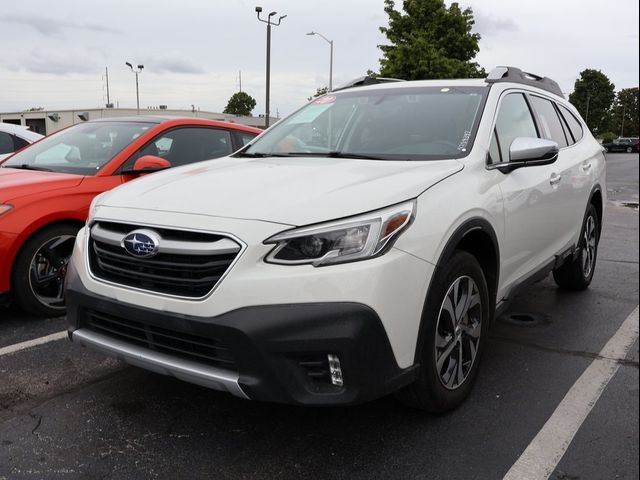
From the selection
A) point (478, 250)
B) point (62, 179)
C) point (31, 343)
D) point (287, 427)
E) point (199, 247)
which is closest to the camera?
point (199, 247)

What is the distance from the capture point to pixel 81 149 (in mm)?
5188

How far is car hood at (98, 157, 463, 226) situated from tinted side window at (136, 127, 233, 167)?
1.99m

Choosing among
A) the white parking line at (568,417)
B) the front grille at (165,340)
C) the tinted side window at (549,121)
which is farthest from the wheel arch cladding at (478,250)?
the tinted side window at (549,121)

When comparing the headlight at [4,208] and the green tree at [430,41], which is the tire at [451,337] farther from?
the green tree at [430,41]

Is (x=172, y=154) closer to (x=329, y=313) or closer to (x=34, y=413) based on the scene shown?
(x=34, y=413)

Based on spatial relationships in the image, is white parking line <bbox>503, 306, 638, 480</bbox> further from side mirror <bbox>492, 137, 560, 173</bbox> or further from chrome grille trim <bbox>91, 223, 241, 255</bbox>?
chrome grille trim <bbox>91, 223, 241, 255</bbox>

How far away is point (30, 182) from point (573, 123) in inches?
175

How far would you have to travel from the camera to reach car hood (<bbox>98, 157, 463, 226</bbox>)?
8.21 ft

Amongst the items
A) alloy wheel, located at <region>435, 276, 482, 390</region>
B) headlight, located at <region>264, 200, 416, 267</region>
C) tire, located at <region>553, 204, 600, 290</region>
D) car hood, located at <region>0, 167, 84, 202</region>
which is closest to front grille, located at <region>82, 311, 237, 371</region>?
headlight, located at <region>264, 200, 416, 267</region>

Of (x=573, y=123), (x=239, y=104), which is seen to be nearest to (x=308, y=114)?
(x=573, y=123)

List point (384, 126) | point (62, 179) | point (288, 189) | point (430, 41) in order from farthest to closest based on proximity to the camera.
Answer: point (430, 41), point (62, 179), point (384, 126), point (288, 189)

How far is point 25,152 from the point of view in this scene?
5516 mm

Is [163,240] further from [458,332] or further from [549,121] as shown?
[549,121]

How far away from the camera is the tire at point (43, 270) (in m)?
4.23
